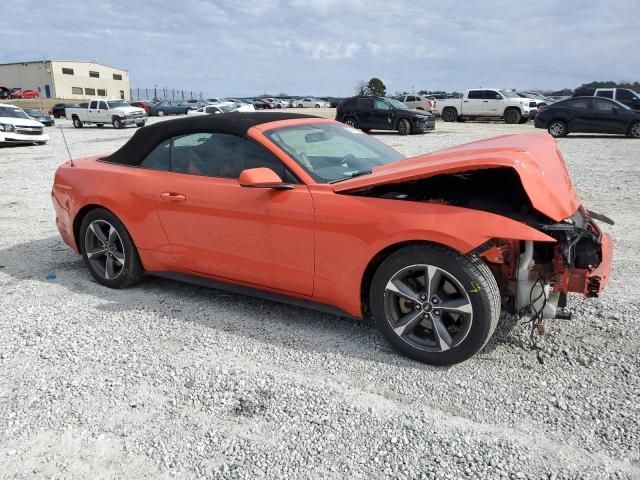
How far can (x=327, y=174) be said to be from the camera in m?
3.63

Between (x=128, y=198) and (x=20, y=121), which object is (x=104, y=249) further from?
(x=20, y=121)

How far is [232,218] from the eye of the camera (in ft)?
12.2

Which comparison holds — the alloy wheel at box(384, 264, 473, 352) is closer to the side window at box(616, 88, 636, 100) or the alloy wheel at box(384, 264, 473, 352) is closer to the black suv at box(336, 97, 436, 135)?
the black suv at box(336, 97, 436, 135)

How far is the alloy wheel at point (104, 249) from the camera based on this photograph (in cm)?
452

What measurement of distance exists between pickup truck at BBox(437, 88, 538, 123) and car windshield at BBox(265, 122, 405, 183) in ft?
80.7

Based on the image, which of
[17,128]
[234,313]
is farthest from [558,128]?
[17,128]

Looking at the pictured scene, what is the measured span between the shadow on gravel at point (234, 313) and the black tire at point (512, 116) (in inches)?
1003

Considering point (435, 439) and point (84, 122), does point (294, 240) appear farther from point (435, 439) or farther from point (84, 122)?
point (84, 122)

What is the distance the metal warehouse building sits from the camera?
246ft

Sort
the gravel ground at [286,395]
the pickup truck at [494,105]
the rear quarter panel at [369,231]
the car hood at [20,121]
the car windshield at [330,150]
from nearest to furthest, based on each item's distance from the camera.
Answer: the gravel ground at [286,395]
the rear quarter panel at [369,231]
the car windshield at [330,150]
the car hood at [20,121]
the pickup truck at [494,105]

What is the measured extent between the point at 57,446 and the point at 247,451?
94cm

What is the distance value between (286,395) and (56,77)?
84.7m

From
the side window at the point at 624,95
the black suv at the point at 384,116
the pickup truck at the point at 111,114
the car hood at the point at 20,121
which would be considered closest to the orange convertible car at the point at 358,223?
the car hood at the point at 20,121

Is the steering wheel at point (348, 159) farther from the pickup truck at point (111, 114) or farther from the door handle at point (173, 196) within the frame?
the pickup truck at point (111, 114)
